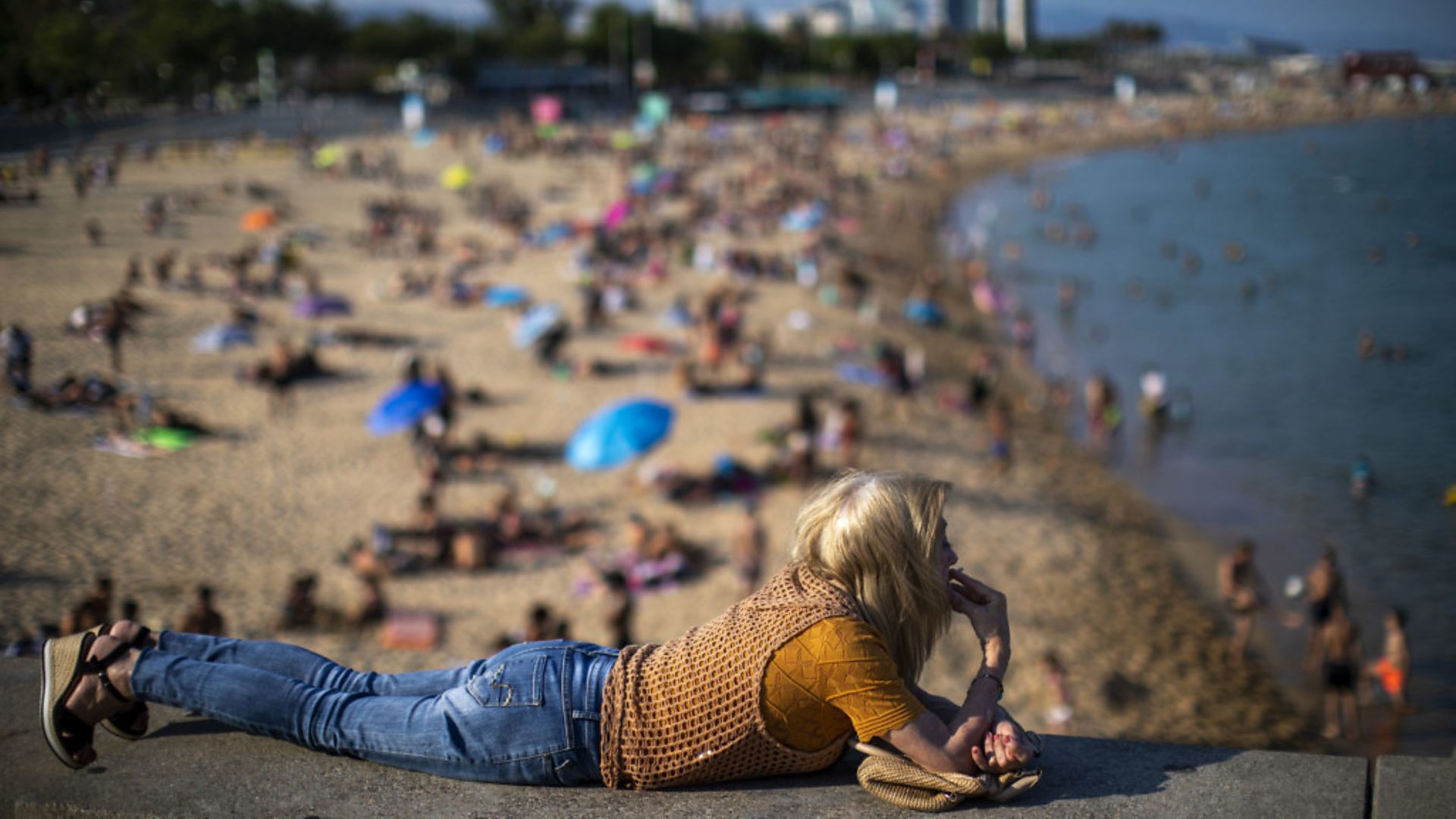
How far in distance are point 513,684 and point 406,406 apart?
33.2 feet

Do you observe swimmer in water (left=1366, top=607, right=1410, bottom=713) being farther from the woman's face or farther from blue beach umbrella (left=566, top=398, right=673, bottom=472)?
the woman's face

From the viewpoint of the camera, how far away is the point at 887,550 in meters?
2.00

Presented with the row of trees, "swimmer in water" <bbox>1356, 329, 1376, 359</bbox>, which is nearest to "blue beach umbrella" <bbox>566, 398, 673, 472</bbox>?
the row of trees

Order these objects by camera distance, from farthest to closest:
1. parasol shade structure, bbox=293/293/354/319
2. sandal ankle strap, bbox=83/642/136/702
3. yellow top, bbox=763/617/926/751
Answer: parasol shade structure, bbox=293/293/354/319 < sandal ankle strap, bbox=83/642/136/702 < yellow top, bbox=763/617/926/751

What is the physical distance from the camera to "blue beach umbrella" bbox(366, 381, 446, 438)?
1162 cm

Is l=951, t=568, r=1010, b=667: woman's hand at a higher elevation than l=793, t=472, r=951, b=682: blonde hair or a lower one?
lower

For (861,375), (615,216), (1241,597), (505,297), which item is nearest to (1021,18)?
(615,216)

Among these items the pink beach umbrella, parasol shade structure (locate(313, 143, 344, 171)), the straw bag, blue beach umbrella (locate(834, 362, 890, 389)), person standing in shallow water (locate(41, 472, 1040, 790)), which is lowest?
blue beach umbrella (locate(834, 362, 890, 389))

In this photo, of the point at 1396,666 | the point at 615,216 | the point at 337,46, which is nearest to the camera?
the point at 1396,666

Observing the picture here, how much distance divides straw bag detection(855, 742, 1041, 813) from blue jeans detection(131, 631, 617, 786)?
584 mm

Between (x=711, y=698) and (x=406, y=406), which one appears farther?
(x=406, y=406)

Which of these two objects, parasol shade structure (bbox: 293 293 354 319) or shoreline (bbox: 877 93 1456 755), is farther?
parasol shade structure (bbox: 293 293 354 319)

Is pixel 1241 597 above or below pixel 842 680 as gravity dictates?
below

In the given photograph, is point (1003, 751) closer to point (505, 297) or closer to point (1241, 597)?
point (1241, 597)
